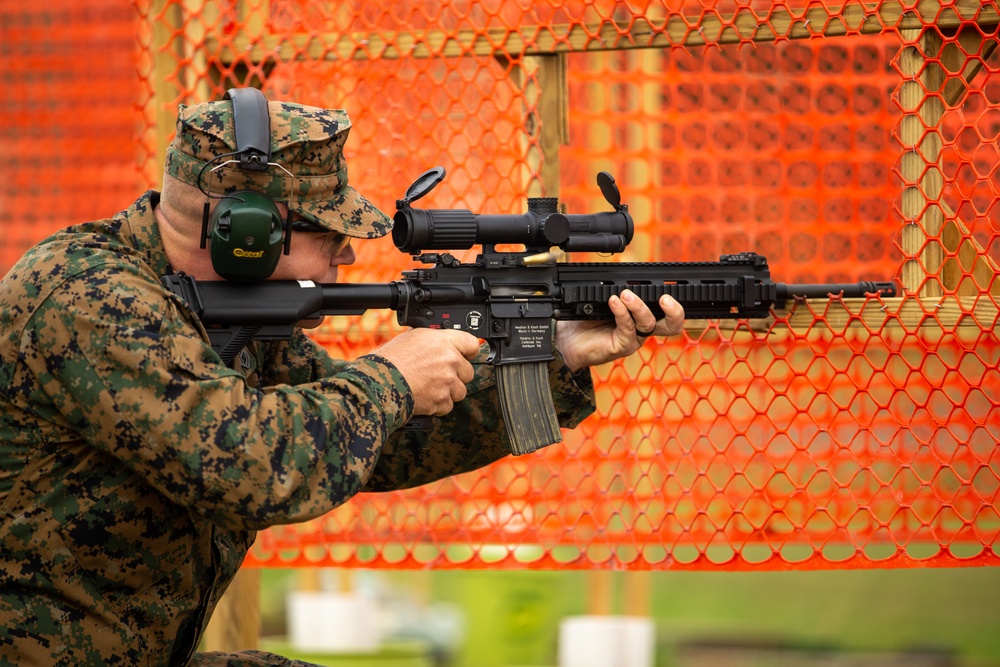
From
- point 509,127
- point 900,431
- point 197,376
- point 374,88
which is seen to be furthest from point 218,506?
point 509,127

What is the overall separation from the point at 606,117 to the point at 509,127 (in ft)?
2.71

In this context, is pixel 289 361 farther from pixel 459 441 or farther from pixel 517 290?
pixel 517 290

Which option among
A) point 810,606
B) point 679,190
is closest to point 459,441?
point 679,190

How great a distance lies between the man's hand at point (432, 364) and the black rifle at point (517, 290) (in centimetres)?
16

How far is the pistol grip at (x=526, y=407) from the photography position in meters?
3.21

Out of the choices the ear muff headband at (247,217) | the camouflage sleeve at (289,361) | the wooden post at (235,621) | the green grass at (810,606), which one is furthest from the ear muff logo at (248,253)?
the green grass at (810,606)

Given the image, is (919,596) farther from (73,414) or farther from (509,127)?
(73,414)

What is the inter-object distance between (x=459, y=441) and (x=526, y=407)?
0.25m

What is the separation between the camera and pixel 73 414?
8.21 ft

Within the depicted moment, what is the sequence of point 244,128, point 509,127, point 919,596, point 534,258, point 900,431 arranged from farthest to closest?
point 919,596, point 509,127, point 900,431, point 534,258, point 244,128

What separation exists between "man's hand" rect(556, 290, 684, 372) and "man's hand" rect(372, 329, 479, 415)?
1.59 ft

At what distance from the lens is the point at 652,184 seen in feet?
12.9

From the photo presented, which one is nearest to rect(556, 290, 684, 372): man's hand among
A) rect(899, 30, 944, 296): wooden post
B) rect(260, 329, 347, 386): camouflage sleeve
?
rect(260, 329, 347, 386): camouflage sleeve

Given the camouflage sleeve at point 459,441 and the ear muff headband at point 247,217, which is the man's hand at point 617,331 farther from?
the ear muff headband at point 247,217
